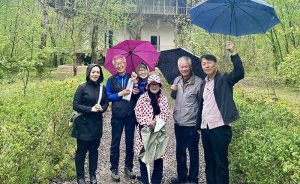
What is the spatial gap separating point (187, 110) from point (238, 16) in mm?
1387

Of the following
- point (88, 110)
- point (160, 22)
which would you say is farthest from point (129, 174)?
point (160, 22)

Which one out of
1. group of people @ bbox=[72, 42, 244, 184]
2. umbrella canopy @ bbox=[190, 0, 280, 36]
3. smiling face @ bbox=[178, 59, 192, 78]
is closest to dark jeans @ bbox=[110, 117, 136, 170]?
group of people @ bbox=[72, 42, 244, 184]

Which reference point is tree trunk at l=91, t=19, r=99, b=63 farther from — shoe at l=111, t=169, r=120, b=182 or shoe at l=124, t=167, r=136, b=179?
shoe at l=111, t=169, r=120, b=182

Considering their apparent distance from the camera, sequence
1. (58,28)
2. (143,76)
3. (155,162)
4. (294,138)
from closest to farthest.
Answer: (294,138) < (155,162) < (143,76) < (58,28)

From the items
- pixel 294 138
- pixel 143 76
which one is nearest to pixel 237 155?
pixel 294 138

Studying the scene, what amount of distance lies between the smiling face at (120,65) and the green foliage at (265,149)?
1.86 meters

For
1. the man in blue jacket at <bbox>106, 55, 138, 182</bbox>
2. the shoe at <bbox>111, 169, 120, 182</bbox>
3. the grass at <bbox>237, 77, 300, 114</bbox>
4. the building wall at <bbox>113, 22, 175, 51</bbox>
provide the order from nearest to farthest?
the man in blue jacket at <bbox>106, 55, 138, 182</bbox>
the shoe at <bbox>111, 169, 120, 182</bbox>
the grass at <bbox>237, 77, 300, 114</bbox>
the building wall at <bbox>113, 22, 175, 51</bbox>

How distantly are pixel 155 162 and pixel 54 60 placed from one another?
65.5 ft

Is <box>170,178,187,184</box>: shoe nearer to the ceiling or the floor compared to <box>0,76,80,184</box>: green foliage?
nearer to the floor

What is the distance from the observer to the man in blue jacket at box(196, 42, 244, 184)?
4.67 m

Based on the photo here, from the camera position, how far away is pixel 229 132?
481 cm

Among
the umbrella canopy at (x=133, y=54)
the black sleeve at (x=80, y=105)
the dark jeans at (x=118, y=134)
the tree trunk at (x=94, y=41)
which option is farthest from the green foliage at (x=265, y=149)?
the tree trunk at (x=94, y=41)

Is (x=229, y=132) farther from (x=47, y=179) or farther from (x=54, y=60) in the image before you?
(x=54, y=60)

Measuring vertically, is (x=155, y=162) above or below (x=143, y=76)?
below
